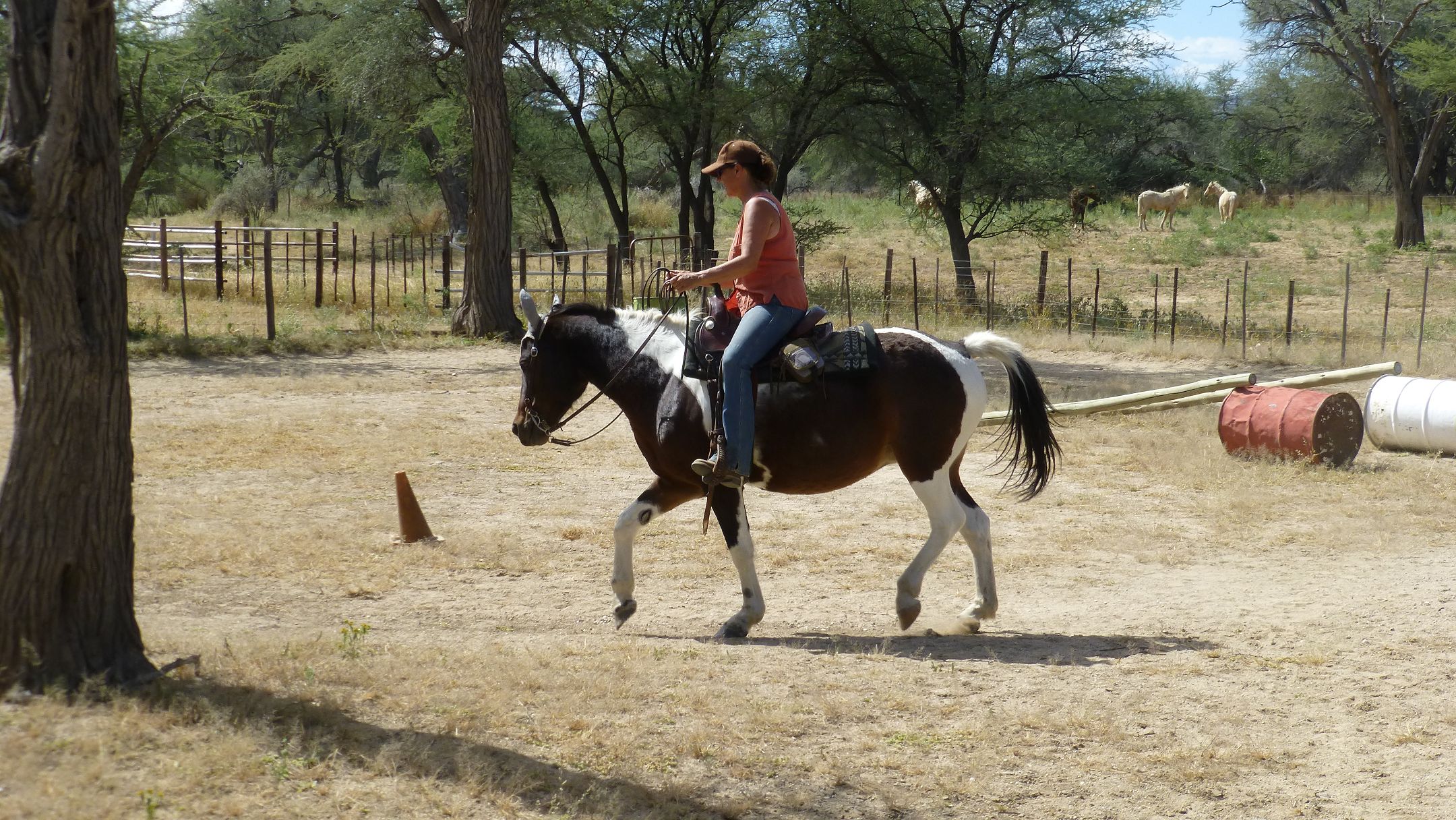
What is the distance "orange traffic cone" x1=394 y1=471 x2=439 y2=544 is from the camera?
29.0 feet

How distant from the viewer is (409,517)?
29.2 ft

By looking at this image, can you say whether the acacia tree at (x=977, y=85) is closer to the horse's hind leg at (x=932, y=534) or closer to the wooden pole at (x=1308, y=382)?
the wooden pole at (x=1308, y=382)

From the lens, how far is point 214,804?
395 cm

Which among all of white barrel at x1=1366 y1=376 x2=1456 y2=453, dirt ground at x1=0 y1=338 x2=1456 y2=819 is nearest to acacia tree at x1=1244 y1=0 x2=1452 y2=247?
white barrel at x1=1366 y1=376 x2=1456 y2=453

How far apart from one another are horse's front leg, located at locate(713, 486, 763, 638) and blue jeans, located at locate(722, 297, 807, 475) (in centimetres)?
30

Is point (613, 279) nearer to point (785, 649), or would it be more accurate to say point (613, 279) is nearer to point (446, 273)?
point (446, 273)

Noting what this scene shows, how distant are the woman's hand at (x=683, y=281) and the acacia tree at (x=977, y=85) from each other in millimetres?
19975

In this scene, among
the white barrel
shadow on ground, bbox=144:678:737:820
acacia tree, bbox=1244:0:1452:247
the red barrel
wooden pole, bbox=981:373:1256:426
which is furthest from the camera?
acacia tree, bbox=1244:0:1452:247

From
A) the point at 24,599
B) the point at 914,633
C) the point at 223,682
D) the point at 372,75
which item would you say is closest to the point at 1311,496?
the point at 914,633

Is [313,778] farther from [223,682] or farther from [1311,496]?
[1311,496]

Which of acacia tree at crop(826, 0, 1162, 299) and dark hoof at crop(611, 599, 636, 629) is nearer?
dark hoof at crop(611, 599, 636, 629)

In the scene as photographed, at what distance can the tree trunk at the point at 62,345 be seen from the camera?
462 cm

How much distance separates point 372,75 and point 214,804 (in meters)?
26.9

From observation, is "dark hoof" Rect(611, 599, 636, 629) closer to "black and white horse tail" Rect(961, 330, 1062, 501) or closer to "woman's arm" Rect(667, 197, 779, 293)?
"woman's arm" Rect(667, 197, 779, 293)
